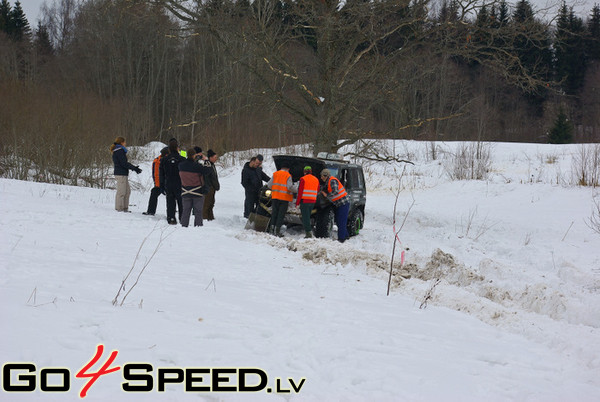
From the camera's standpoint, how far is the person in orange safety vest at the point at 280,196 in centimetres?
1113

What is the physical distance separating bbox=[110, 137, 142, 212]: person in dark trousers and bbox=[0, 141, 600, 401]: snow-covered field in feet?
4.40

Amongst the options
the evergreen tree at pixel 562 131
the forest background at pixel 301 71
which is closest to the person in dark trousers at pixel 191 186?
the forest background at pixel 301 71

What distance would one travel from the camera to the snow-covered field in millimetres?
3322

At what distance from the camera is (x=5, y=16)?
55969 millimetres

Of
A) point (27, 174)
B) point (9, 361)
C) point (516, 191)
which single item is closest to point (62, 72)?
point (27, 174)

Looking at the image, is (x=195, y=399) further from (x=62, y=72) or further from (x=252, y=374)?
(x=62, y=72)

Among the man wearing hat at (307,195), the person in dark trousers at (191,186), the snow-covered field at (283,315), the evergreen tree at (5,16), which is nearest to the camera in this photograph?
the snow-covered field at (283,315)

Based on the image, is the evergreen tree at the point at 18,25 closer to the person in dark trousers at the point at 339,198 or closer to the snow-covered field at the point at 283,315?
the snow-covered field at the point at 283,315

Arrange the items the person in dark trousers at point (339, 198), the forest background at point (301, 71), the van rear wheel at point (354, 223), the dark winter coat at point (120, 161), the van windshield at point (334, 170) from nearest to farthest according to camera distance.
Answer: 1. the person in dark trousers at point (339, 198)
2. the dark winter coat at point (120, 161)
3. the van windshield at point (334, 170)
4. the van rear wheel at point (354, 223)
5. the forest background at point (301, 71)

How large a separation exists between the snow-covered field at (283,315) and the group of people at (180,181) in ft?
2.70

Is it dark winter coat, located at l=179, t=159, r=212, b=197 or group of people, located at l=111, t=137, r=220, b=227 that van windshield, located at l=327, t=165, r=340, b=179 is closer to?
group of people, located at l=111, t=137, r=220, b=227

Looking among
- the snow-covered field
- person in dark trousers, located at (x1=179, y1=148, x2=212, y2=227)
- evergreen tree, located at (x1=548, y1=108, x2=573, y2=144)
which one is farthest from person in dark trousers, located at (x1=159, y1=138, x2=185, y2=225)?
evergreen tree, located at (x1=548, y1=108, x2=573, y2=144)

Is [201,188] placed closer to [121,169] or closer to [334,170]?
[121,169]

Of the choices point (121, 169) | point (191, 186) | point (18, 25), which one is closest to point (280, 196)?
point (191, 186)
